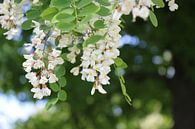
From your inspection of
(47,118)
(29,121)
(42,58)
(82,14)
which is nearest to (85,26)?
(82,14)

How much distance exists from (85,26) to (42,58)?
6.9 inches

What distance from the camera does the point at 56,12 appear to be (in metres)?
1.50

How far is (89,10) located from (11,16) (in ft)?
1.56

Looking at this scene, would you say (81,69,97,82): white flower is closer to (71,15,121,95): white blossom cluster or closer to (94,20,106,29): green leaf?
(71,15,121,95): white blossom cluster

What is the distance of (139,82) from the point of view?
17.8 ft

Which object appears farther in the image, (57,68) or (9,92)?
(9,92)

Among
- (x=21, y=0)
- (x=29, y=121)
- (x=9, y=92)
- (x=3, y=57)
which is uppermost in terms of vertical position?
(x=21, y=0)

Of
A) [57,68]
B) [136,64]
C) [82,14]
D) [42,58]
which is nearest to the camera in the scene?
[82,14]

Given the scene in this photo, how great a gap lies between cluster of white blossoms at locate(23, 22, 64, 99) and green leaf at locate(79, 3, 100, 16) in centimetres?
18

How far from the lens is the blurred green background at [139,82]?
14.3ft

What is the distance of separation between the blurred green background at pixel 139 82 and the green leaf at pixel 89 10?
7.23 feet

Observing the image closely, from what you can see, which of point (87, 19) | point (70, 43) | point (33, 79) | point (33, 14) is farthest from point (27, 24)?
point (87, 19)

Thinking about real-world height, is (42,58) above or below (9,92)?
above

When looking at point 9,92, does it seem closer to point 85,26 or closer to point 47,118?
point 47,118
